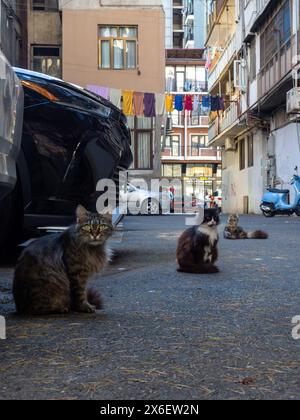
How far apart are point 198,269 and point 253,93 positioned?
1880cm

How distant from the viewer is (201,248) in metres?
5.39

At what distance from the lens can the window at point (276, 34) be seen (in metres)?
18.2

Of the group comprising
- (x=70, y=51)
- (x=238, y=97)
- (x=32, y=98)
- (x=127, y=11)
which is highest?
(x=127, y=11)

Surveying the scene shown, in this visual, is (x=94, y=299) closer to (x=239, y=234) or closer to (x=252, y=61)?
(x=239, y=234)

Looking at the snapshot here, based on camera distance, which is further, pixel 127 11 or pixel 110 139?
pixel 127 11

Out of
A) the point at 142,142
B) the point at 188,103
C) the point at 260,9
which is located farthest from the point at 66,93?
the point at 188,103

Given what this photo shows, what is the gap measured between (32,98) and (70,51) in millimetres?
19965

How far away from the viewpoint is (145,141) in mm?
24000

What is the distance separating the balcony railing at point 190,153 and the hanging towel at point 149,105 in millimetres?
27993

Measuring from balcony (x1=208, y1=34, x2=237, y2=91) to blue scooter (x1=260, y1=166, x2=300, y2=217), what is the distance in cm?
1144

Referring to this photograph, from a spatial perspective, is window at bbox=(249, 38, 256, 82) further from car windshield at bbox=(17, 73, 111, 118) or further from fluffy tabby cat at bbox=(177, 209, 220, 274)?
car windshield at bbox=(17, 73, 111, 118)

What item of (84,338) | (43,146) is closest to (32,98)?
(43,146)
